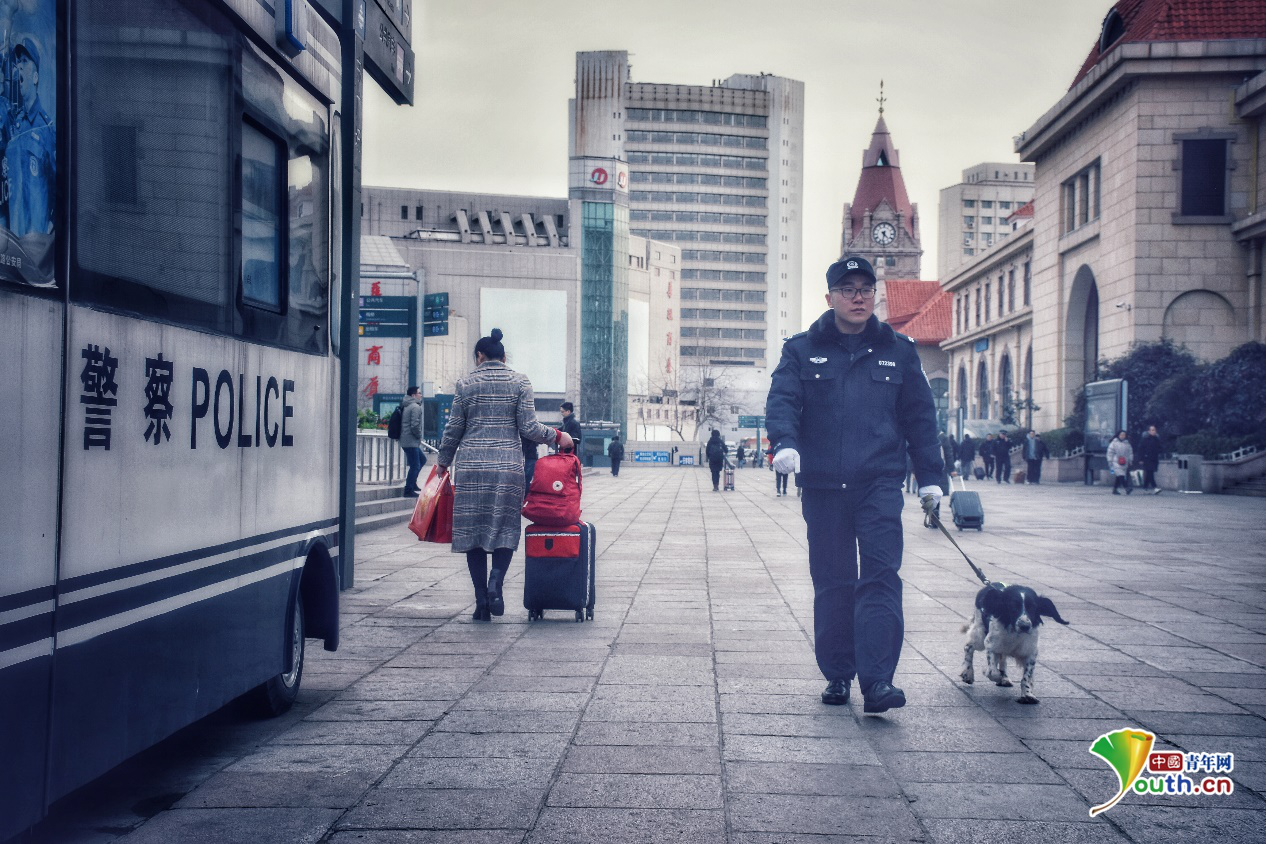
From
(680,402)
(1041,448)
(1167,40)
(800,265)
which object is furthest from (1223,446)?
(800,265)

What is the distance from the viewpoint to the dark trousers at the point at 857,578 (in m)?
5.56

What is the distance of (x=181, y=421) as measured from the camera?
4062 millimetres

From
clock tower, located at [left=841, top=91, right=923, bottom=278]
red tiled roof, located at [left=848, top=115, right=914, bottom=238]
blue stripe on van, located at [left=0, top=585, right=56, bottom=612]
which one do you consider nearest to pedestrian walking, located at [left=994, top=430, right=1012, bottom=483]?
blue stripe on van, located at [left=0, top=585, right=56, bottom=612]

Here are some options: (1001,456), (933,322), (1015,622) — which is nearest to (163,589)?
(1015,622)

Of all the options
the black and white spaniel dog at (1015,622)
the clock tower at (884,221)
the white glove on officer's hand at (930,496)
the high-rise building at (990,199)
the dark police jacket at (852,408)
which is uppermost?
the high-rise building at (990,199)

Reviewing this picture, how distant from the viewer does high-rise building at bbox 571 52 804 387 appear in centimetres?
15275

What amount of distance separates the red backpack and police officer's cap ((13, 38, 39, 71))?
5.46 meters

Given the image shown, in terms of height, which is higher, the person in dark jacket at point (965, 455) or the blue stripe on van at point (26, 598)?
the blue stripe on van at point (26, 598)

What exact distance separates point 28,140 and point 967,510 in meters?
15.9

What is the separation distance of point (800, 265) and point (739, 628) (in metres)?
153

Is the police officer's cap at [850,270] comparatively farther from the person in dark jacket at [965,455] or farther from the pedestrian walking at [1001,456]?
the pedestrian walking at [1001,456]

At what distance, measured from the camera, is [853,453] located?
5.68m

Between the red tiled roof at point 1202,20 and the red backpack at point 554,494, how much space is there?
40436mm

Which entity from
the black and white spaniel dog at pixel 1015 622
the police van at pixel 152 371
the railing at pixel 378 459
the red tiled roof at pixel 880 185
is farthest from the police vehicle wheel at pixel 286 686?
the red tiled roof at pixel 880 185
